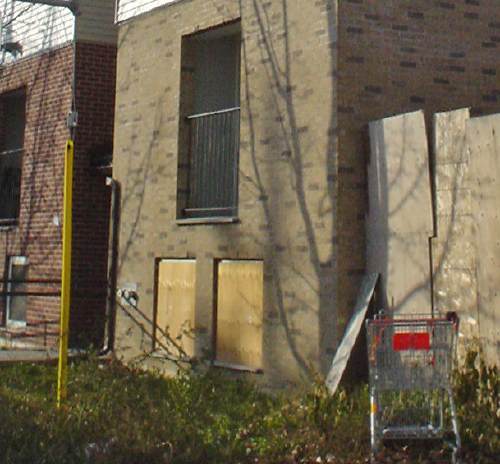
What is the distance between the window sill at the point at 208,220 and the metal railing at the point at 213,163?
0.25 metres

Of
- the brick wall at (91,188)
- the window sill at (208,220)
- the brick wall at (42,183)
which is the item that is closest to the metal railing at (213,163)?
the window sill at (208,220)

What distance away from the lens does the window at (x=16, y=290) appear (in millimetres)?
16891

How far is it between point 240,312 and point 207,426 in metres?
2.63

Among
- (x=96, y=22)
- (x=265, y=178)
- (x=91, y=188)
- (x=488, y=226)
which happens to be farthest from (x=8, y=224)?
(x=488, y=226)

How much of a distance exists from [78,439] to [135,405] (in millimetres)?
1961

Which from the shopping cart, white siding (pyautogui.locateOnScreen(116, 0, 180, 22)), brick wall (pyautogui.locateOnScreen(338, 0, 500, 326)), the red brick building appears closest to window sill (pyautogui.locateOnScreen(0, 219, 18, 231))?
the red brick building

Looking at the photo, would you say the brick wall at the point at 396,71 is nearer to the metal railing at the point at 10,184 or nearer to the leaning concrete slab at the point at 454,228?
the leaning concrete slab at the point at 454,228

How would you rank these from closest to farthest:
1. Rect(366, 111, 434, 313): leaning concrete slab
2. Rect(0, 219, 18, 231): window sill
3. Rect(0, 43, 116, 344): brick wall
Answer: Rect(366, 111, 434, 313): leaning concrete slab, Rect(0, 43, 116, 344): brick wall, Rect(0, 219, 18, 231): window sill

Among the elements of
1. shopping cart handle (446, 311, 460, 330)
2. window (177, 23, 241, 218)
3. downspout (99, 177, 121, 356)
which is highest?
window (177, 23, 241, 218)

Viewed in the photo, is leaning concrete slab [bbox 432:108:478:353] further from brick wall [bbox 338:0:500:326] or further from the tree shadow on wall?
the tree shadow on wall

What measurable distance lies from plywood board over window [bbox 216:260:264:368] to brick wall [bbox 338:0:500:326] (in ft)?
4.95

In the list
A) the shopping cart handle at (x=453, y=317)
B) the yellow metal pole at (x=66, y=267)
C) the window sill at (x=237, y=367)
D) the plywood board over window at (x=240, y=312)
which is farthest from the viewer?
the plywood board over window at (x=240, y=312)

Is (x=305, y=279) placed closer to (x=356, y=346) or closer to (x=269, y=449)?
(x=356, y=346)

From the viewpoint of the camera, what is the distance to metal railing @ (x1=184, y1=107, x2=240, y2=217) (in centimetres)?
1269
